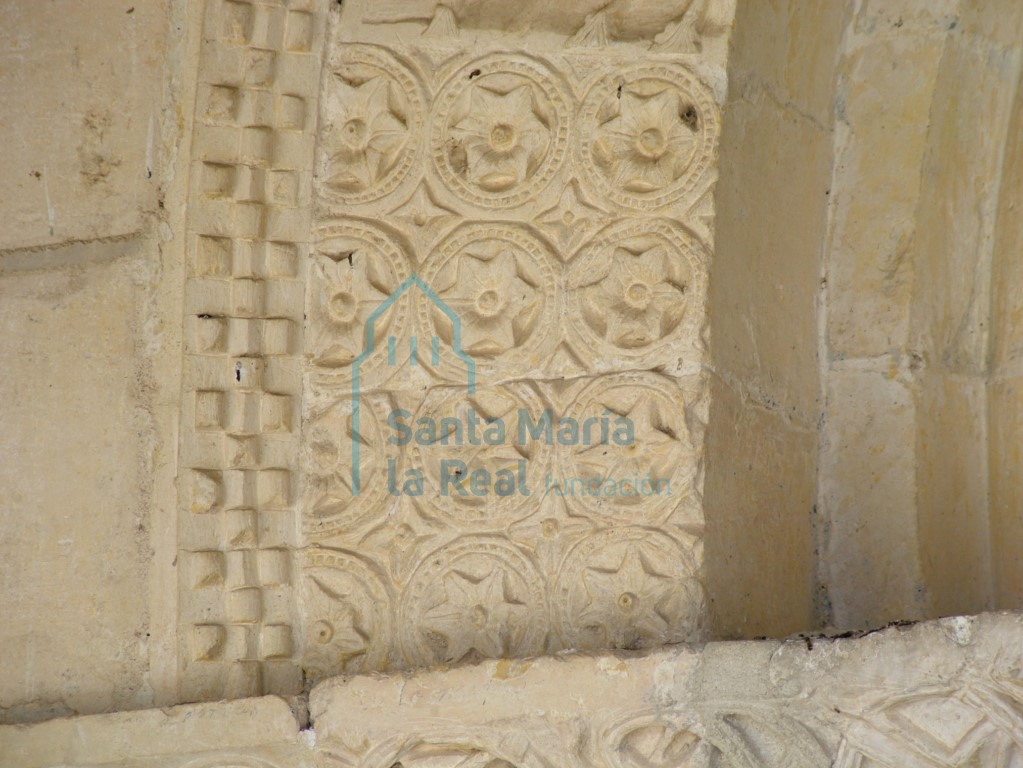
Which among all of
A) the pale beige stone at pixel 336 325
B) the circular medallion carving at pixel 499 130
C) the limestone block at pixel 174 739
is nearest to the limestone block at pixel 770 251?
the pale beige stone at pixel 336 325

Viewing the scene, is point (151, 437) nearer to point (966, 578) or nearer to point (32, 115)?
point (32, 115)

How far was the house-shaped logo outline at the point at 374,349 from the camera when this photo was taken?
2.28m

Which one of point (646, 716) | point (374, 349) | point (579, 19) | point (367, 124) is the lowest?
point (646, 716)

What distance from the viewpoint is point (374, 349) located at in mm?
2285

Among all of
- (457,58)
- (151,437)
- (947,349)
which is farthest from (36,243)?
(947,349)

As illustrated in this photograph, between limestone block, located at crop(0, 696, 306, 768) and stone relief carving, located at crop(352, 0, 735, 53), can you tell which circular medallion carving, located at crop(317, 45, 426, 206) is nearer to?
stone relief carving, located at crop(352, 0, 735, 53)

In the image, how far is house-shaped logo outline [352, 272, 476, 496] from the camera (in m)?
2.28

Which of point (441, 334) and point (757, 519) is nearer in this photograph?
point (441, 334)

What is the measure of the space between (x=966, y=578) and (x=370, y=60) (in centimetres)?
134

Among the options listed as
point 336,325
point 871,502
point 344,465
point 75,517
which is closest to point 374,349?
point 336,325

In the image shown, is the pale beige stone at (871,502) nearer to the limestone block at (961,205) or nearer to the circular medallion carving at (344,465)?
the limestone block at (961,205)

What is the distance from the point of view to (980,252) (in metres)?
2.50

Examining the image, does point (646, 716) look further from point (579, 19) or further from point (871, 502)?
point (579, 19)

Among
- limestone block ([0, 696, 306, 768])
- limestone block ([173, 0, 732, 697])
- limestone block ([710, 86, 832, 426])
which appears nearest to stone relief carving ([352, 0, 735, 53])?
limestone block ([173, 0, 732, 697])
